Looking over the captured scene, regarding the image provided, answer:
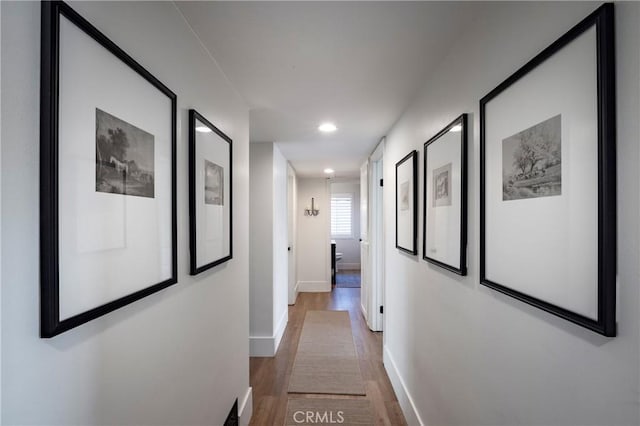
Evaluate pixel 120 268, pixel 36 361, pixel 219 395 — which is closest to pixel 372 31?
pixel 120 268

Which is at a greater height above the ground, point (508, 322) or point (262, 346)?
point (508, 322)

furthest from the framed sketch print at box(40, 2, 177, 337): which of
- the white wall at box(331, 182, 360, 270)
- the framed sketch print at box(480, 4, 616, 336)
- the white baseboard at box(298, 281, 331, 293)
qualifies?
the white wall at box(331, 182, 360, 270)

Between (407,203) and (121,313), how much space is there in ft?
6.16

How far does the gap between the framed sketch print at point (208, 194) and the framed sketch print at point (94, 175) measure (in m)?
0.24

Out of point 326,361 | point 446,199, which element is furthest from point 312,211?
point 446,199

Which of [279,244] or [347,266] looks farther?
[347,266]

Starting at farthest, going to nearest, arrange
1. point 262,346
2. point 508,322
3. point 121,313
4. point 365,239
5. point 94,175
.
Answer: point 365,239
point 262,346
point 508,322
point 121,313
point 94,175

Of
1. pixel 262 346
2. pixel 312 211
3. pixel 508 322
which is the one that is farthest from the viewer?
pixel 312 211

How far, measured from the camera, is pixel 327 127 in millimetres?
2863

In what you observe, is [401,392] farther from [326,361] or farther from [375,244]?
[375,244]

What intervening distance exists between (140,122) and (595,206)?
1.20m

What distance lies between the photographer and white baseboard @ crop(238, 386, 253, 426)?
6.97 ft

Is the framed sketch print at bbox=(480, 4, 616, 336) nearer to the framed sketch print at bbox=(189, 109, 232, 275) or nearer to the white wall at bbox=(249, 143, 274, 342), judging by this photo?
the framed sketch print at bbox=(189, 109, 232, 275)

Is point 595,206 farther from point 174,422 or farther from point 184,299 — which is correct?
point 174,422
